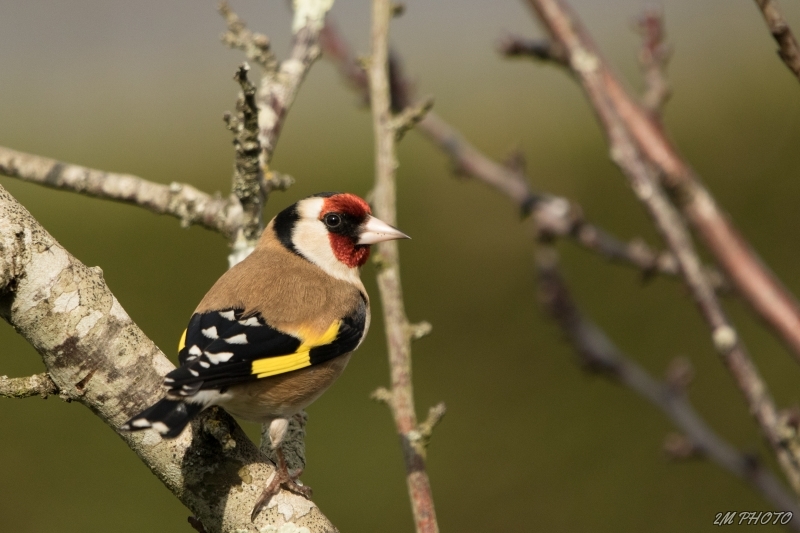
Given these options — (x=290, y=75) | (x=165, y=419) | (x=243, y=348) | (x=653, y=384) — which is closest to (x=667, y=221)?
(x=653, y=384)

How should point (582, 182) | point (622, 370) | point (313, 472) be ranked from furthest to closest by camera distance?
point (582, 182), point (313, 472), point (622, 370)

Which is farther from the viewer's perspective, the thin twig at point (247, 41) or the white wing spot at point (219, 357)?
the thin twig at point (247, 41)

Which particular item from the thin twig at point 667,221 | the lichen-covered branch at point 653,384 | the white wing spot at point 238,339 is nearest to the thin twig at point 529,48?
the thin twig at point 667,221

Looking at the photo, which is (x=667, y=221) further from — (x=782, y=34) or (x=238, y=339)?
(x=238, y=339)

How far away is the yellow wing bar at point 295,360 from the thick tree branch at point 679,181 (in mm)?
1062

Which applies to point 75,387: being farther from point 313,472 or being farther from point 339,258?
point 313,472

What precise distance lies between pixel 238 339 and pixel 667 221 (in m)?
1.21

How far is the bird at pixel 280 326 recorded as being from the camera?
2.17m

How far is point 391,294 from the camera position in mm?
2887

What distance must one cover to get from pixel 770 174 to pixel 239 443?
15.5 feet

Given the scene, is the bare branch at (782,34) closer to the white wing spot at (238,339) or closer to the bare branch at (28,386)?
the white wing spot at (238,339)

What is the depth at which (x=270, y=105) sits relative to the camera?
3150mm

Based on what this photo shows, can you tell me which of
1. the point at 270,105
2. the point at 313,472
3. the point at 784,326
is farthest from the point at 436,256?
the point at 784,326

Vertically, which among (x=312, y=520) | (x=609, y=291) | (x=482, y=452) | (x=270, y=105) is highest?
(x=270, y=105)
